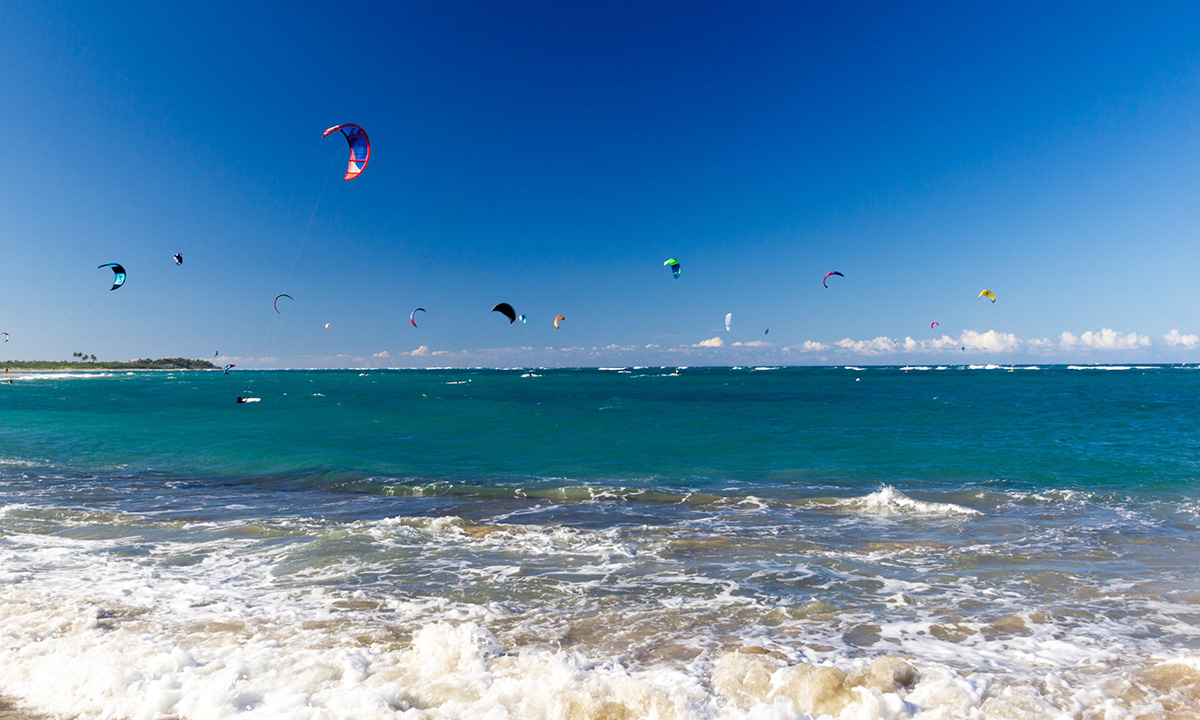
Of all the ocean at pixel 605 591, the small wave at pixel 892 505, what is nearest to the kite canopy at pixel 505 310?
the ocean at pixel 605 591

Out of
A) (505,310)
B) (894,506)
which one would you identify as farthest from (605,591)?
(505,310)

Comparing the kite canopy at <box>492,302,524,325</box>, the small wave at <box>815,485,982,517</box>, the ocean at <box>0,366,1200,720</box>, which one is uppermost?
the kite canopy at <box>492,302,524,325</box>

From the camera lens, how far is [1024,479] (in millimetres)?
15562

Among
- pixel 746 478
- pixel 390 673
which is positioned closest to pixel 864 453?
pixel 746 478

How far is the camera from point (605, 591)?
24.2 feet

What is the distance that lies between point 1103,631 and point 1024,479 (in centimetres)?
1139

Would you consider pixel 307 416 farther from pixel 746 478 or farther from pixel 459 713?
pixel 459 713

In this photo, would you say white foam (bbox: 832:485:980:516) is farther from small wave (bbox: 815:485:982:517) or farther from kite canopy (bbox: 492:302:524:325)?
kite canopy (bbox: 492:302:524:325)

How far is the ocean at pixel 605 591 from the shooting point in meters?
4.80

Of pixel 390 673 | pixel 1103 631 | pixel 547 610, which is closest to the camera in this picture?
pixel 390 673

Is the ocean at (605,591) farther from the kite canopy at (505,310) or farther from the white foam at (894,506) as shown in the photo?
the kite canopy at (505,310)

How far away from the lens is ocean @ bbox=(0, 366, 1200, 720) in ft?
15.8

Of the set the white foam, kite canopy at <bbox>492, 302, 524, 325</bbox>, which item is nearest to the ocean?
the white foam

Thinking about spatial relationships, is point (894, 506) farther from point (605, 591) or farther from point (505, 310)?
point (505, 310)
